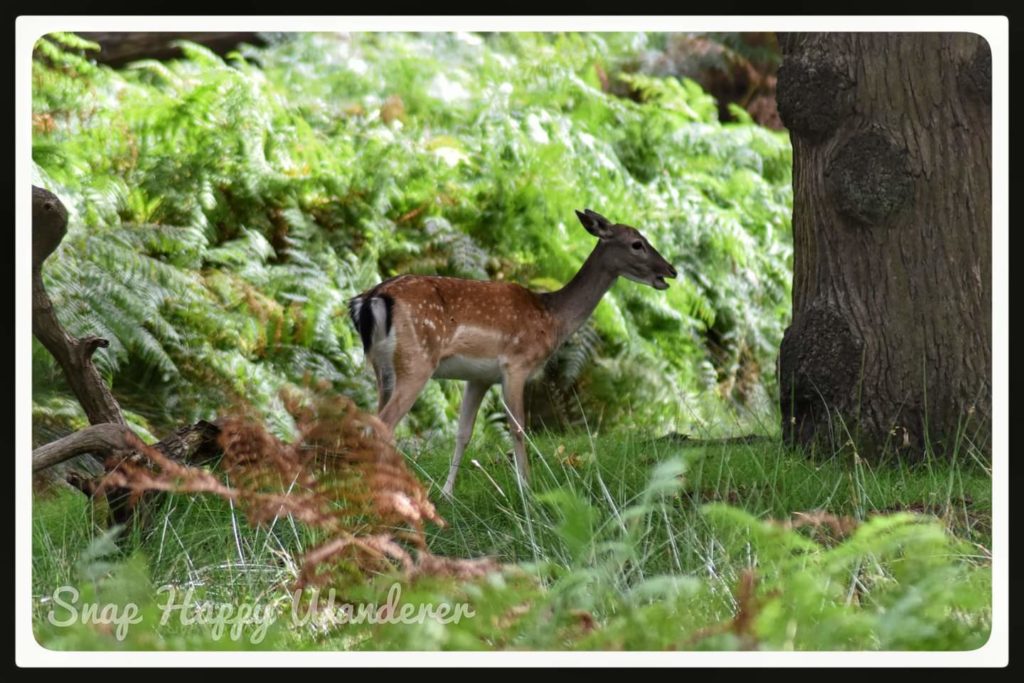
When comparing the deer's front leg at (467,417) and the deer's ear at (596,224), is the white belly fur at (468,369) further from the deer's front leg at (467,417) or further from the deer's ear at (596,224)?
the deer's ear at (596,224)

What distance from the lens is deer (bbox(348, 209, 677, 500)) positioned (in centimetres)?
500

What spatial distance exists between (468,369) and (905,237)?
5.96 ft

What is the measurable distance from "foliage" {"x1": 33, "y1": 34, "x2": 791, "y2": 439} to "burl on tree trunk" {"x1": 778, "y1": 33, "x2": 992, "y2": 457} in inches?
45.4

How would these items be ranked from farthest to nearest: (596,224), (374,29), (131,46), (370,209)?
(131,46), (370,209), (596,224), (374,29)

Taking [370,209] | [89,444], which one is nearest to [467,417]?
[89,444]

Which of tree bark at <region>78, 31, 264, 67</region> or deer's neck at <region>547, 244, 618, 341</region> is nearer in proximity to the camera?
deer's neck at <region>547, 244, 618, 341</region>

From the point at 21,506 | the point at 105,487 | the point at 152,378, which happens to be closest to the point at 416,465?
the point at 105,487

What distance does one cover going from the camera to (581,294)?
5.81 metres

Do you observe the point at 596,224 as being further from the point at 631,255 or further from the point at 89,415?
the point at 89,415

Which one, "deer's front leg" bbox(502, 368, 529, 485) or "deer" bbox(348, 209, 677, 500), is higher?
"deer" bbox(348, 209, 677, 500)

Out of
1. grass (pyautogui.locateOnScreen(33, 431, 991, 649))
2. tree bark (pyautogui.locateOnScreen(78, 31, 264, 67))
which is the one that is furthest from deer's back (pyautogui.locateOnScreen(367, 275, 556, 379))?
tree bark (pyautogui.locateOnScreen(78, 31, 264, 67))

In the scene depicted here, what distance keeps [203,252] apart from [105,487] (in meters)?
2.66

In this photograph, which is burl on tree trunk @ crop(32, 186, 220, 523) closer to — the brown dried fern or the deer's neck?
the brown dried fern

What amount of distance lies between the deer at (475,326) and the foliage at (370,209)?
81 centimetres
